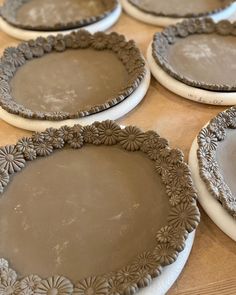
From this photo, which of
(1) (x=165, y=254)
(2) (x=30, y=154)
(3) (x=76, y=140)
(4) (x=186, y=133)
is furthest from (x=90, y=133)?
(1) (x=165, y=254)

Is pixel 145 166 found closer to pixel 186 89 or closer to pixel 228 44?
pixel 186 89

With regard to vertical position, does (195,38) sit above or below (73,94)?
above

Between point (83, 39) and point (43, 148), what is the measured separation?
0.57 m

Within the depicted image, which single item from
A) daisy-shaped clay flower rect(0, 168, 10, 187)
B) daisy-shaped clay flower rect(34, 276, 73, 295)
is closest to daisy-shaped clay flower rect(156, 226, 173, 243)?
daisy-shaped clay flower rect(34, 276, 73, 295)

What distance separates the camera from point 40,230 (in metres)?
0.91

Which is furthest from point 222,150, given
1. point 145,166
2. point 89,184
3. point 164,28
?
point 164,28

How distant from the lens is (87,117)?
3.77 feet

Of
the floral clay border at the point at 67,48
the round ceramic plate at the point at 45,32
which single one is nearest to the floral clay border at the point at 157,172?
the floral clay border at the point at 67,48

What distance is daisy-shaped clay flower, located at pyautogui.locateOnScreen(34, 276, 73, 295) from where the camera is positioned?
2.56 feet

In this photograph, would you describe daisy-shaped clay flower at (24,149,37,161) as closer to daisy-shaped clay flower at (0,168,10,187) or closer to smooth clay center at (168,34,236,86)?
daisy-shaped clay flower at (0,168,10,187)

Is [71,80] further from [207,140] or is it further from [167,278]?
[167,278]

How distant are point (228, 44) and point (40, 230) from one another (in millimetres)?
980

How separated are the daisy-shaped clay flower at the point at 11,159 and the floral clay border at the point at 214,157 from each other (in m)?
0.48

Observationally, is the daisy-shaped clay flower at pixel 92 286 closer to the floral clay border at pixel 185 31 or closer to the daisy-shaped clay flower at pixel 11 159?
the daisy-shaped clay flower at pixel 11 159
